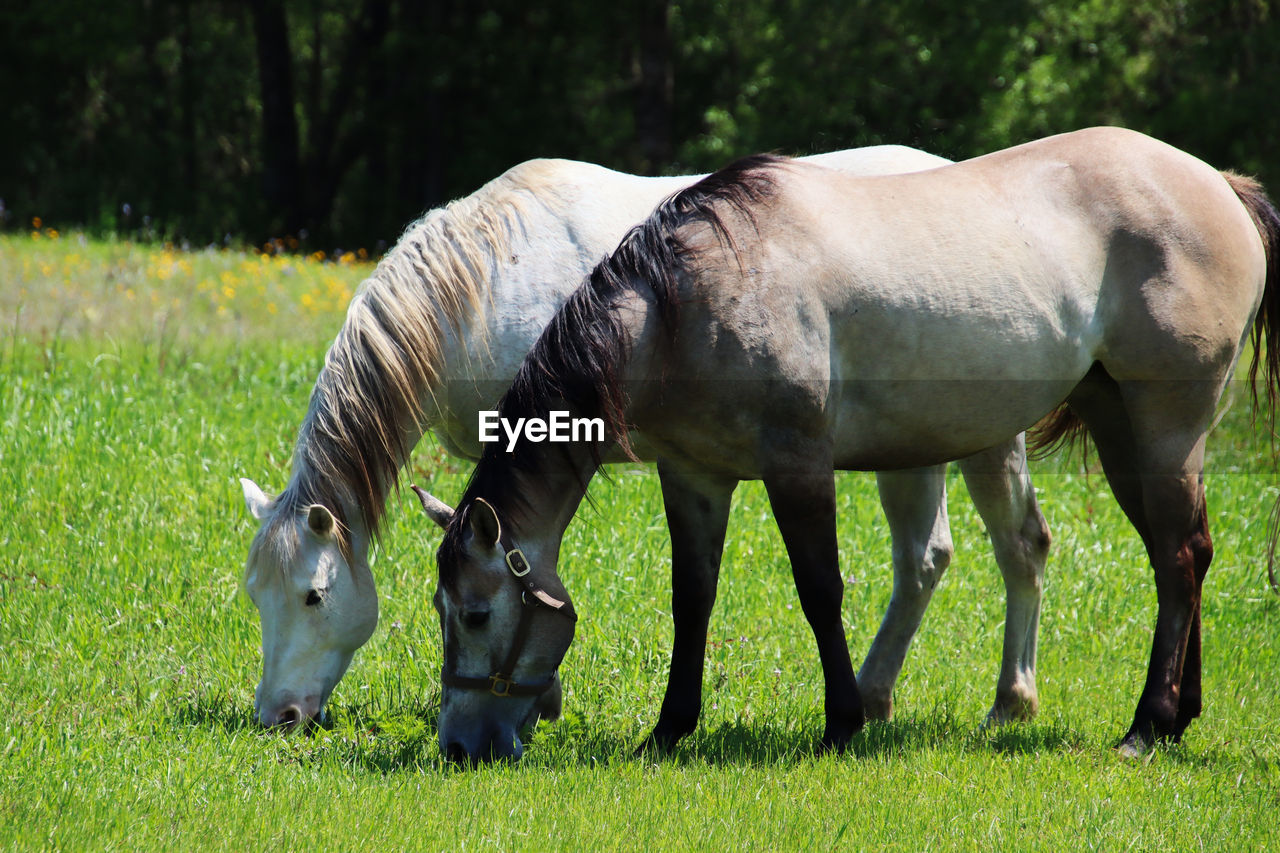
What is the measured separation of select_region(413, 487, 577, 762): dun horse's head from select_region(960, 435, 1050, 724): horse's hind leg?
2.08m

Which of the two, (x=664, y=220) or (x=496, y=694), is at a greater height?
(x=664, y=220)

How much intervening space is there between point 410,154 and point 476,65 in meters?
2.53

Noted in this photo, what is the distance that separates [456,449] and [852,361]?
5.86ft

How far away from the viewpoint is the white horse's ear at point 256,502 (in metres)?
4.51

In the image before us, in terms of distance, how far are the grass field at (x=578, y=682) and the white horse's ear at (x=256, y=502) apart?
→ 754mm

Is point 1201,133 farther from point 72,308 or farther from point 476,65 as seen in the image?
point 72,308

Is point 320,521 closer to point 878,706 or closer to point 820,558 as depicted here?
point 820,558

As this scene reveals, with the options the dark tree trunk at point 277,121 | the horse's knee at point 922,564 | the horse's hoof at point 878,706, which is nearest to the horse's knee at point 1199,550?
the horse's knee at point 922,564

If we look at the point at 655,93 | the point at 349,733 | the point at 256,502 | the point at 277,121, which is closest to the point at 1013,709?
the point at 349,733

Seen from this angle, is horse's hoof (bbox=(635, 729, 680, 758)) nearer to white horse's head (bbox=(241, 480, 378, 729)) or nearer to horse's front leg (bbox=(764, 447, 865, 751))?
horse's front leg (bbox=(764, 447, 865, 751))

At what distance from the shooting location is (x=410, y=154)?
2598 cm

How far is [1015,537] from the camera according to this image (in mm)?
5086

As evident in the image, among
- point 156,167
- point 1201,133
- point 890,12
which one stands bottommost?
point 156,167

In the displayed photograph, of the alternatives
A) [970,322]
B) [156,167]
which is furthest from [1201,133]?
[156,167]
